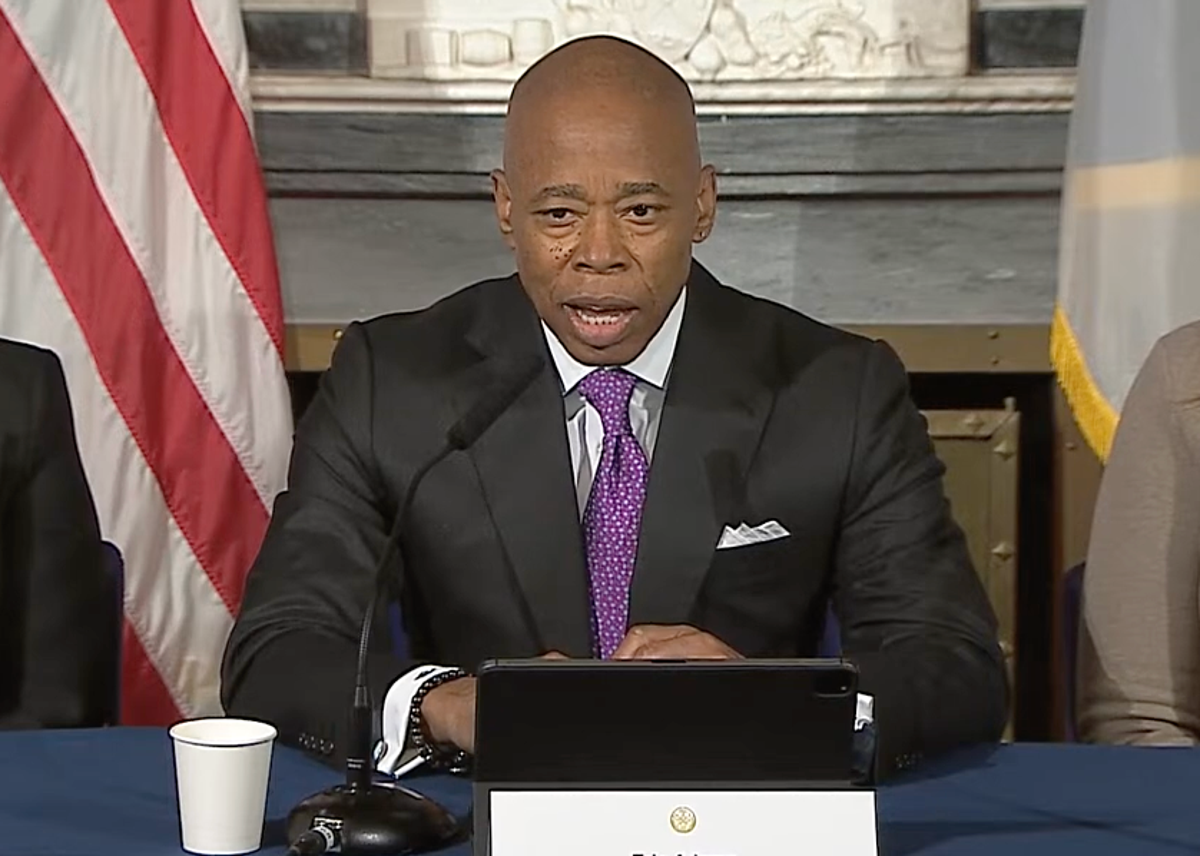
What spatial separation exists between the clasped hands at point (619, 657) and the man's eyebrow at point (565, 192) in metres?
0.47

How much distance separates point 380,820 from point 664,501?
0.71 metres

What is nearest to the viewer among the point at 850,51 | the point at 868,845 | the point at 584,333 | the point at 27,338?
the point at 868,845

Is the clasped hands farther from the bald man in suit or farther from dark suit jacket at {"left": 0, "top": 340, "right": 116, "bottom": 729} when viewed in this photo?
dark suit jacket at {"left": 0, "top": 340, "right": 116, "bottom": 729}

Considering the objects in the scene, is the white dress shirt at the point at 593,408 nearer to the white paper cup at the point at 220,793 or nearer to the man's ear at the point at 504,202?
the man's ear at the point at 504,202

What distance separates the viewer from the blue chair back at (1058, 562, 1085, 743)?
7.16 feet

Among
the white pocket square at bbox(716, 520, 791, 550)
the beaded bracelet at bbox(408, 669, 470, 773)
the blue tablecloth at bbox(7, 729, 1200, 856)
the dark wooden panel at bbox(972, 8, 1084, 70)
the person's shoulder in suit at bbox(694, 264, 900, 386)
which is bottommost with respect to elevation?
the blue tablecloth at bbox(7, 729, 1200, 856)

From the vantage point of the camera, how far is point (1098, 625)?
2.14m

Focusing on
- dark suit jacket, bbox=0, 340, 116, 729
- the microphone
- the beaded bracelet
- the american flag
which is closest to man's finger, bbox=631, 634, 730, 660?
the beaded bracelet

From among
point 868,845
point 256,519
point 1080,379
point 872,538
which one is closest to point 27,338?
point 256,519

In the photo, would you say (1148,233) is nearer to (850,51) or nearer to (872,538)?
(850,51)

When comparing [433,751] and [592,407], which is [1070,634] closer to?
[592,407]

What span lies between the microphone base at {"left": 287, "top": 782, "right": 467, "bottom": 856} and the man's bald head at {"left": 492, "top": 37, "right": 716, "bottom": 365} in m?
0.69

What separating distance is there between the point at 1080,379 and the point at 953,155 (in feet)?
1.57

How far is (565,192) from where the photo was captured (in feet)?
6.43
